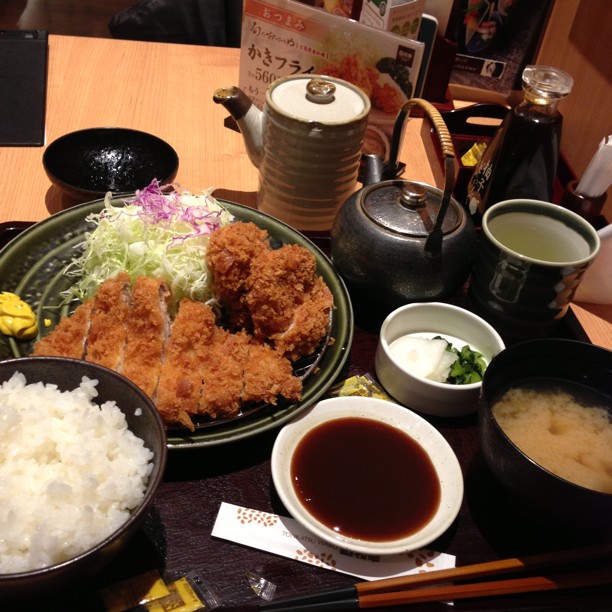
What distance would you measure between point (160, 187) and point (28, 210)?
1.82 feet

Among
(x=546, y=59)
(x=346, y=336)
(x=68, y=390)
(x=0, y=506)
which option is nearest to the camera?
(x=0, y=506)

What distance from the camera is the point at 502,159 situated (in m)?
2.14

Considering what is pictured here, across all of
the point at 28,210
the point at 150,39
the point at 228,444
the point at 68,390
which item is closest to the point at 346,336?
the point at 228,444

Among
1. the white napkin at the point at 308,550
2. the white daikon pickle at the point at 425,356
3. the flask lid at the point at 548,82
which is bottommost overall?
the white napkin at the point at 308,550

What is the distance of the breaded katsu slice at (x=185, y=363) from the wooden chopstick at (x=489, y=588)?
0.60 meters

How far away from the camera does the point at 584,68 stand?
112 inches

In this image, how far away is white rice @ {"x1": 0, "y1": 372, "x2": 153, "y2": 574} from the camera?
3.49ft

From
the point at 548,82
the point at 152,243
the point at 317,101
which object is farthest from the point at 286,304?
the point at 548,82

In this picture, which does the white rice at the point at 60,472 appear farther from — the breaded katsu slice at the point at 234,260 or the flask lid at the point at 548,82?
the flask lid at the point at 548,82

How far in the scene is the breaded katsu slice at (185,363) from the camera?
1.46m

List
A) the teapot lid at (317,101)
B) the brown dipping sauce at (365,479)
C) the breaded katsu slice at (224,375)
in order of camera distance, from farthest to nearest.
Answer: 1. the teapot lid at (317,101)
2. the breaded katsu slice at (224,375)
3. the brown dipping sauce at (365,479)

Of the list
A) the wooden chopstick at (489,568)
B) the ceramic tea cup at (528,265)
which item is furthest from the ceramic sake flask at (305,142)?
the wooden chopstick at (489,568)

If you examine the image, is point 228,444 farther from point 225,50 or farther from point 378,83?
point 225,50

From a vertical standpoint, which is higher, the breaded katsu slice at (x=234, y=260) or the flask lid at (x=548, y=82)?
the flask lid at (x=548, y=82)
